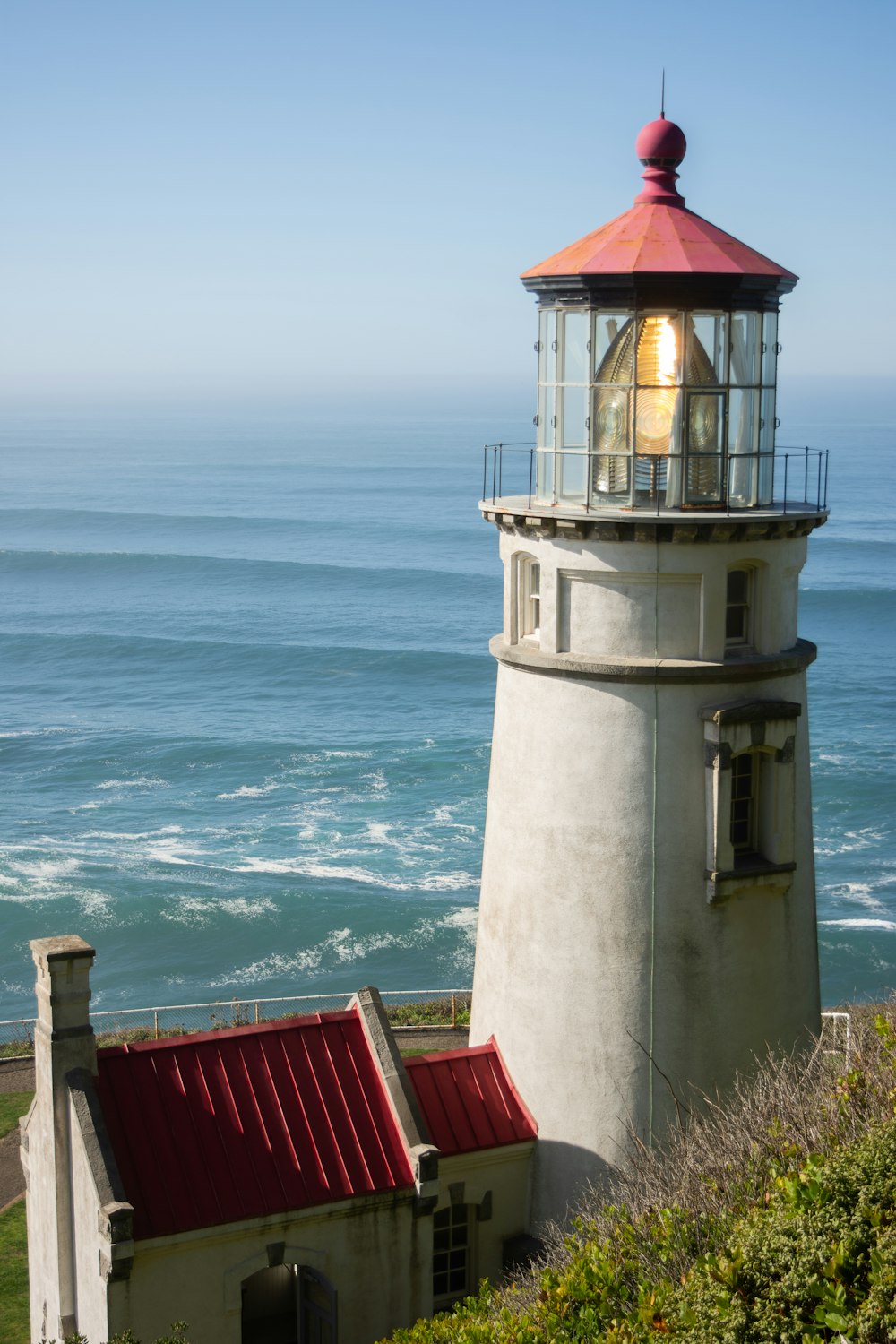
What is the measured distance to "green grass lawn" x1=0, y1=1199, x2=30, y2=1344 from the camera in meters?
15.3

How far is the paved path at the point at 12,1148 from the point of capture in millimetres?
18327

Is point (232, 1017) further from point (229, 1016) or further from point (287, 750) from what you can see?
point (287, 750)

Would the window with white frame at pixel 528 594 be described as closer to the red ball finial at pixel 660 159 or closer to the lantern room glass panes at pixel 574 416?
the lantern room glass panes at pixel 574 416

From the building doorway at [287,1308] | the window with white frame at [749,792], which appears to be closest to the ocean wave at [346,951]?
the building doorway at [287,1308]

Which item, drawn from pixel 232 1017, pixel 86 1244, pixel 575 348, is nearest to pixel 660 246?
pixel 575 348

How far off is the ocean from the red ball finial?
21837 millimetres

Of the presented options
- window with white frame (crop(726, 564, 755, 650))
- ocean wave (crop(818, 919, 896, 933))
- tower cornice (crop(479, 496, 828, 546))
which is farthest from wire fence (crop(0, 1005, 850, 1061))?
ocean wave (crop(818, 919, 896, 933))

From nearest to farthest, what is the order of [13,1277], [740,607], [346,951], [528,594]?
[740,607], [528,594], [13,1277], [346,951]

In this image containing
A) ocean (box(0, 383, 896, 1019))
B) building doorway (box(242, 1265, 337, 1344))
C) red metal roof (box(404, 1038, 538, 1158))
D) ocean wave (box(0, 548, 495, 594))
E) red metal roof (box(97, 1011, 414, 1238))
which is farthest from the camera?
ocean wave (box(0, 548, 495, 594))

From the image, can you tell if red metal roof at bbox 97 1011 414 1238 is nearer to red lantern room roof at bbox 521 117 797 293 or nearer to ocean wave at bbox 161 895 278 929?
red lantern room roof at bbox 521 117 797 293

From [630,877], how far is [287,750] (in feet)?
134

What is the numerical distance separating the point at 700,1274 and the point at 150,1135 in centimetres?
476

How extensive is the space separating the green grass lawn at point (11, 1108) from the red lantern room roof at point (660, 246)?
13502 millimetres

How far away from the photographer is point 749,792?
12.3m
